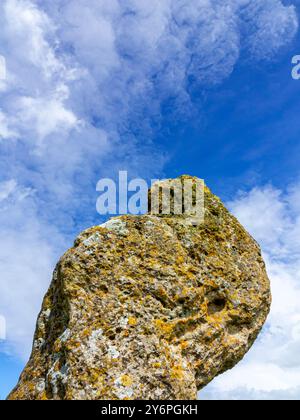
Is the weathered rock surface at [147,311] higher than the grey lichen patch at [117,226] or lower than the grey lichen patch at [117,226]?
lower

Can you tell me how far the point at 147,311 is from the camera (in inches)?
382

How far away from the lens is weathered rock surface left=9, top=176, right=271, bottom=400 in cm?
886

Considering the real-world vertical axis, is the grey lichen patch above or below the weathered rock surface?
above

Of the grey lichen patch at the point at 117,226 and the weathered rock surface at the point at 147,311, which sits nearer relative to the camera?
the weathered rock surface at the point at 147,311

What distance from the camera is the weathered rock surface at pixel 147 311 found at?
886cm

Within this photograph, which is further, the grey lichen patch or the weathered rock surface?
the grey lichen patch

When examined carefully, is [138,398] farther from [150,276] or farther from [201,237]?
[201,237]

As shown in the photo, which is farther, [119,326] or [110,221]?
[110,221]

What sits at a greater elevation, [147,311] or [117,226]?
[117,226]
